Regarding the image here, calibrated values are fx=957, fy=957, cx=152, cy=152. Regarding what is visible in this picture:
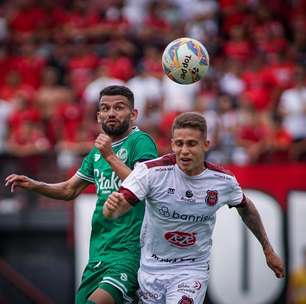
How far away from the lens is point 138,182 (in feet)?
24.4

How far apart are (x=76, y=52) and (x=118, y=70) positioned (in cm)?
194

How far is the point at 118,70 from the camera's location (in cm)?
1658

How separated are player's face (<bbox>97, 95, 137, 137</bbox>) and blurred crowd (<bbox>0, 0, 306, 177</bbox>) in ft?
20.0

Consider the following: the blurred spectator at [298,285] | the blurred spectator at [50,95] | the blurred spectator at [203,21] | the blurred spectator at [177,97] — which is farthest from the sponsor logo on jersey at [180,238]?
the blurred spectator at [203,21]

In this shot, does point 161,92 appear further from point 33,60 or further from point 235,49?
point 33,60

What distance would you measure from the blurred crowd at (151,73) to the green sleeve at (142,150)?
6011mm

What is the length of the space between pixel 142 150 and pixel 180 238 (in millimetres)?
799

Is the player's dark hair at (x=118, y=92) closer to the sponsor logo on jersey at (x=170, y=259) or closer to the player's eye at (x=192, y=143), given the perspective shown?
the player's eye at (x=192, y=143)

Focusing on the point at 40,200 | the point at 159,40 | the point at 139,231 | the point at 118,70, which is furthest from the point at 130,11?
the point at 139,231

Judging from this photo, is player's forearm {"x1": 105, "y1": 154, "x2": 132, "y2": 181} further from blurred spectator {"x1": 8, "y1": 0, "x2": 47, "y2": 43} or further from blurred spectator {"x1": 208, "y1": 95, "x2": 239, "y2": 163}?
blurred spectator {"x1": 8, "y1": 0, "x2": 47, "y2": 43}

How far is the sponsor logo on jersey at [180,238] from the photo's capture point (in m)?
7.77

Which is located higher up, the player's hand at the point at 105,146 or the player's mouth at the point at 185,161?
the player's hand at the point at 105,146

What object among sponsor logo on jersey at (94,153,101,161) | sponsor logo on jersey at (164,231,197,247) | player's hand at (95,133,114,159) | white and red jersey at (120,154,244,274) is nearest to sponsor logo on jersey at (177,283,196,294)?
white and red jersey at (120,154,244,274)

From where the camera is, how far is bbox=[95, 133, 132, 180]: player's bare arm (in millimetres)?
7500
